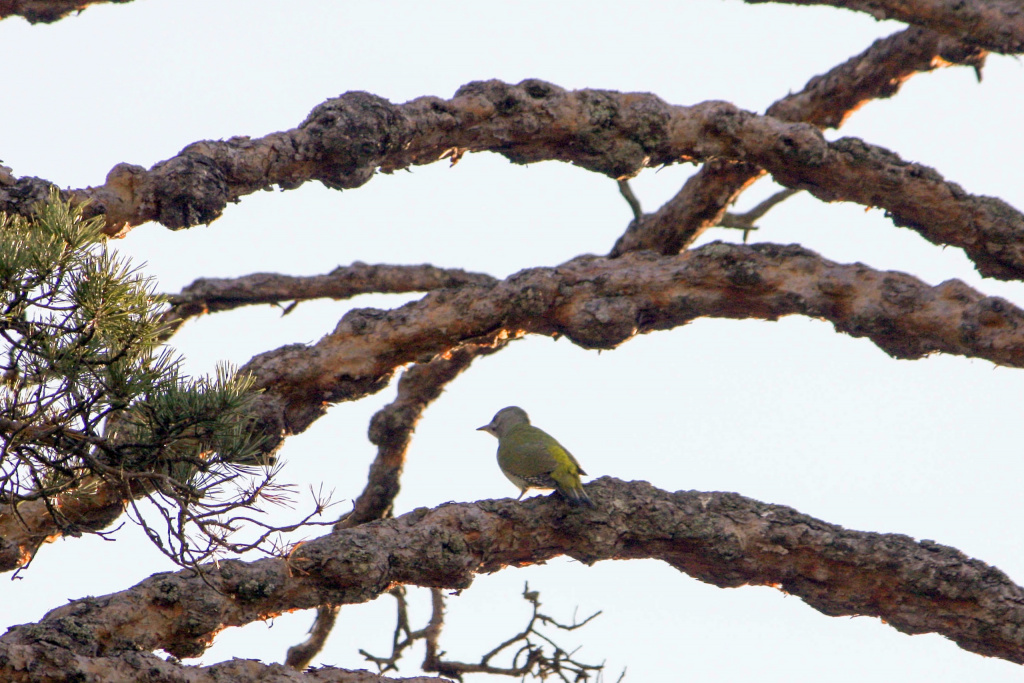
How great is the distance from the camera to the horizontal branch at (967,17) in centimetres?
582

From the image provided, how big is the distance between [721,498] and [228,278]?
406 cm

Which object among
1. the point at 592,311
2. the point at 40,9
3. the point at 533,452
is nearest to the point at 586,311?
the point at 592,311

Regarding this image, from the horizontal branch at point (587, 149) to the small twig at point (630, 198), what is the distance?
574 mm

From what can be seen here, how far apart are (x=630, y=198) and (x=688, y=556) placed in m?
2.88

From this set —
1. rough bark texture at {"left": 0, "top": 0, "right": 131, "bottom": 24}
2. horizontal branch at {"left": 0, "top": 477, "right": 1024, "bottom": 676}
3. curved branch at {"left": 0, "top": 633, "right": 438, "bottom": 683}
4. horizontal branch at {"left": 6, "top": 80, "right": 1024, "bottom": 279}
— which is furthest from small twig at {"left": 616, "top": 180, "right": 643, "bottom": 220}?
curved branch at {"left": 0, "top": 633, "right": 438, "bottom": 683}

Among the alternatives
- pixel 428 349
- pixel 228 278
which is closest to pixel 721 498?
pixel 428 349

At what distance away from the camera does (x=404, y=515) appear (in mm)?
4426

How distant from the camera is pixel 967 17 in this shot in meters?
5.93

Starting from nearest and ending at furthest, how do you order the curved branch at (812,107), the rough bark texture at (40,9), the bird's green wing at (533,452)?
the bird's green wing at (533,452) < the rough bark texture at (40,9) < the curved branch at (812,107)

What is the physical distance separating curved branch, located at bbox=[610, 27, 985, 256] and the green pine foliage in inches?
152

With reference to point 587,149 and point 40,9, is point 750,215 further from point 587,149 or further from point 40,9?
point 40,9

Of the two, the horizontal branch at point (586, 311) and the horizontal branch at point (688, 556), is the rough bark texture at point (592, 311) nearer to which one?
the horizontal branch at point (586, 311)

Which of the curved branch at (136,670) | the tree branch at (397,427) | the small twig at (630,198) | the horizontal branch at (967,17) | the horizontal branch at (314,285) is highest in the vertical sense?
the horizontal branch at (967,17)

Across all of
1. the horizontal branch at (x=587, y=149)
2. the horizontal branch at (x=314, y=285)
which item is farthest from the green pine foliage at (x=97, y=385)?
the horizontal branch at (x=314, y=285)
